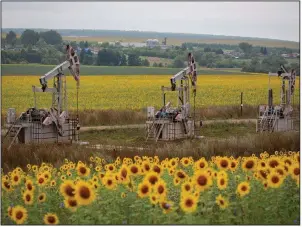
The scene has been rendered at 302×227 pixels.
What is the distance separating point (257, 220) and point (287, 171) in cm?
76

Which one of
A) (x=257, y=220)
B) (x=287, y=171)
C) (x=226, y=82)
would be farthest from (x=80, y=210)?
(x=226, y=82)

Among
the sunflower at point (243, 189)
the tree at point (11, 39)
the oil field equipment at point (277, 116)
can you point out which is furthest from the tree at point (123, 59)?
the sunflower at point (243, 189)

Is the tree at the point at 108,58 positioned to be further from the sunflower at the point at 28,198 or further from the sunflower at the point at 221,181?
the sunflower at the point at 221,181

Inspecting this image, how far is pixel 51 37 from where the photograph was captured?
3091cm

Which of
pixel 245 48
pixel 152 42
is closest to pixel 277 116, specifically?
pixel 245 48

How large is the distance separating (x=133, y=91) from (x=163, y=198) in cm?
3298

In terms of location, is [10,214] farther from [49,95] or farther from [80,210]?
[49,95]

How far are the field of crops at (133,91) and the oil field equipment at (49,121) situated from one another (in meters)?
8.20

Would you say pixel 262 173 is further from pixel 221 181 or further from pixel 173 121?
pixel 173 121

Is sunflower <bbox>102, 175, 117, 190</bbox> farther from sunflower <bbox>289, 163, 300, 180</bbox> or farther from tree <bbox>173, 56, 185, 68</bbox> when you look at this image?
tree <bbox>173, 56, 185, 68</bbox>

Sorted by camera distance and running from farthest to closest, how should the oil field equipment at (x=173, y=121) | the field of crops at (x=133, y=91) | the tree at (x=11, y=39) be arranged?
the field of crops at (x=133, y=91) → the tree at (x=11, y=39) → the oil field equipment at (x=173, y=121)

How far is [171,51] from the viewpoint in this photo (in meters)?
41.1

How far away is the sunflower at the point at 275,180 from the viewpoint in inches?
281

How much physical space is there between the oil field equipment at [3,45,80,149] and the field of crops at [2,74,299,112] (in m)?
8.20
